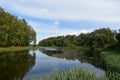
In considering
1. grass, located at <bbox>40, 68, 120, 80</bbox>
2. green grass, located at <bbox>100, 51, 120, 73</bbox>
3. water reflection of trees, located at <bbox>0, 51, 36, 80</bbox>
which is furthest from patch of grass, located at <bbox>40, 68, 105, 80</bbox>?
water reflection of trees, located at <bbox>0, 51, 36, 80</bbox>

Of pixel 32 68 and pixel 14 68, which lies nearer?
pixel 14 68

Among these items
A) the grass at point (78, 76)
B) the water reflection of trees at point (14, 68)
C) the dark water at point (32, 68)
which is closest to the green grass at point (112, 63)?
the dark water at point (32, 68)

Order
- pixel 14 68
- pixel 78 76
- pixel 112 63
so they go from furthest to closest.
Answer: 1. pixel 14 68
2. pixel 112 63
3. pixel 78 76

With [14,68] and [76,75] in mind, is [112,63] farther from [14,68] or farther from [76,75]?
[76,75]

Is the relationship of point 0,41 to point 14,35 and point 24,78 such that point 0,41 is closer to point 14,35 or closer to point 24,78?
point 14,35

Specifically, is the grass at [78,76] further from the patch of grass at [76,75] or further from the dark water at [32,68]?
the dark water at [32,68]

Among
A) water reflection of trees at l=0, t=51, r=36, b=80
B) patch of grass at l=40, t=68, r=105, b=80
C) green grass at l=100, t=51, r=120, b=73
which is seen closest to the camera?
patch of grass at l=40, t=68, r=105, b=80

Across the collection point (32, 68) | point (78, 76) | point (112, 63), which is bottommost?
point (32, 68)

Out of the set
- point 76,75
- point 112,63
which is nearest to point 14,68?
point 112,63

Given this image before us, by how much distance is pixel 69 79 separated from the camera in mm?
13336

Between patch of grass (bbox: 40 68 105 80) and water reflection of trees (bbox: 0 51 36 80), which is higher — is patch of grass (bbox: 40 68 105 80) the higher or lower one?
→ the higher one

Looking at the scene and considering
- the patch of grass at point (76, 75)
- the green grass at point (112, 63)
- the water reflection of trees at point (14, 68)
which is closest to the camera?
the patch of grass at point (76, 75)

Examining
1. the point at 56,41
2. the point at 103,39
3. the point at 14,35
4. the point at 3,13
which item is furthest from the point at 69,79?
the point at 56,41

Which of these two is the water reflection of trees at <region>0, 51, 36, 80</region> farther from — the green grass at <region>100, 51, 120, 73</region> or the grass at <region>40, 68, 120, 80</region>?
the grass at <region>40, 68, 120, 80</region>
